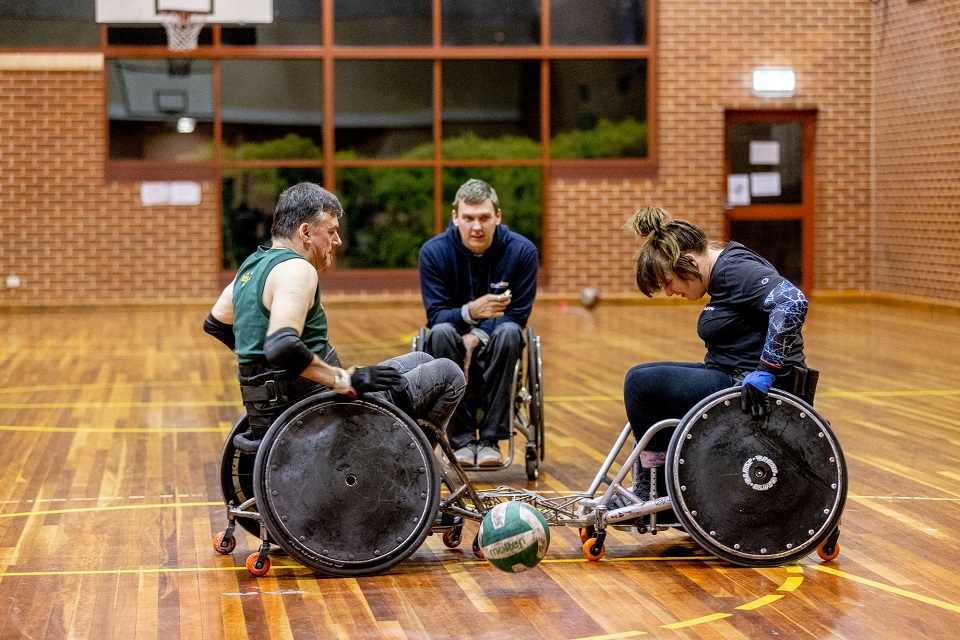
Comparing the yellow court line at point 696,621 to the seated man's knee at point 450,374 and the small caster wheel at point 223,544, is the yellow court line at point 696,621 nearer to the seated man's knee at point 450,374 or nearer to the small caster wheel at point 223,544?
the seated man's knee at point 450,374

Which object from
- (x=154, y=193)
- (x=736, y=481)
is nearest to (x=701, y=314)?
(x=736, y=481)

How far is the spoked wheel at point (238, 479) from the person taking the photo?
406 centimetres

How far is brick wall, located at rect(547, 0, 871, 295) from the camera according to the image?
14453 millimetres

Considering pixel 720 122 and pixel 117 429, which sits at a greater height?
pixel 720 122

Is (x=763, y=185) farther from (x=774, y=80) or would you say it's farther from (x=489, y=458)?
(x=489, y=458)

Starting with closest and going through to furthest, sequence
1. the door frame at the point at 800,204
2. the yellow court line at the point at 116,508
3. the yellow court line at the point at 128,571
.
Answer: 1. the yellow court line at the point at 128,571
2. the yellow court line at the point at 116,508
3. the door frame at the point at 800,204

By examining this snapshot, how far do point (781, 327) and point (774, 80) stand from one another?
37.4 ft

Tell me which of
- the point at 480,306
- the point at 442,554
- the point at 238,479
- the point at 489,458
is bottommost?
the point at 442,554

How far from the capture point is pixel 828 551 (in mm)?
3934

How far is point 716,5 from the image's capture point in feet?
47.4

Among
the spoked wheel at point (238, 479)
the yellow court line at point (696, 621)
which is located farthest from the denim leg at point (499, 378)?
the yellow court line at point (696, 621)

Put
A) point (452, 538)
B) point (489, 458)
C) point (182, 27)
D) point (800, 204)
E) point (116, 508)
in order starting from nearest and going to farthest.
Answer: point (452, 538) → point (116, 508) → point (489, 458) → point (182, 27) → point (800, 204)

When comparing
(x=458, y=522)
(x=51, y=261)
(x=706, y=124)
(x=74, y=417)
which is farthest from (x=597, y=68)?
(x=458, y=522)

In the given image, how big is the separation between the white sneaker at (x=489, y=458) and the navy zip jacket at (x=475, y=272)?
0.58m
